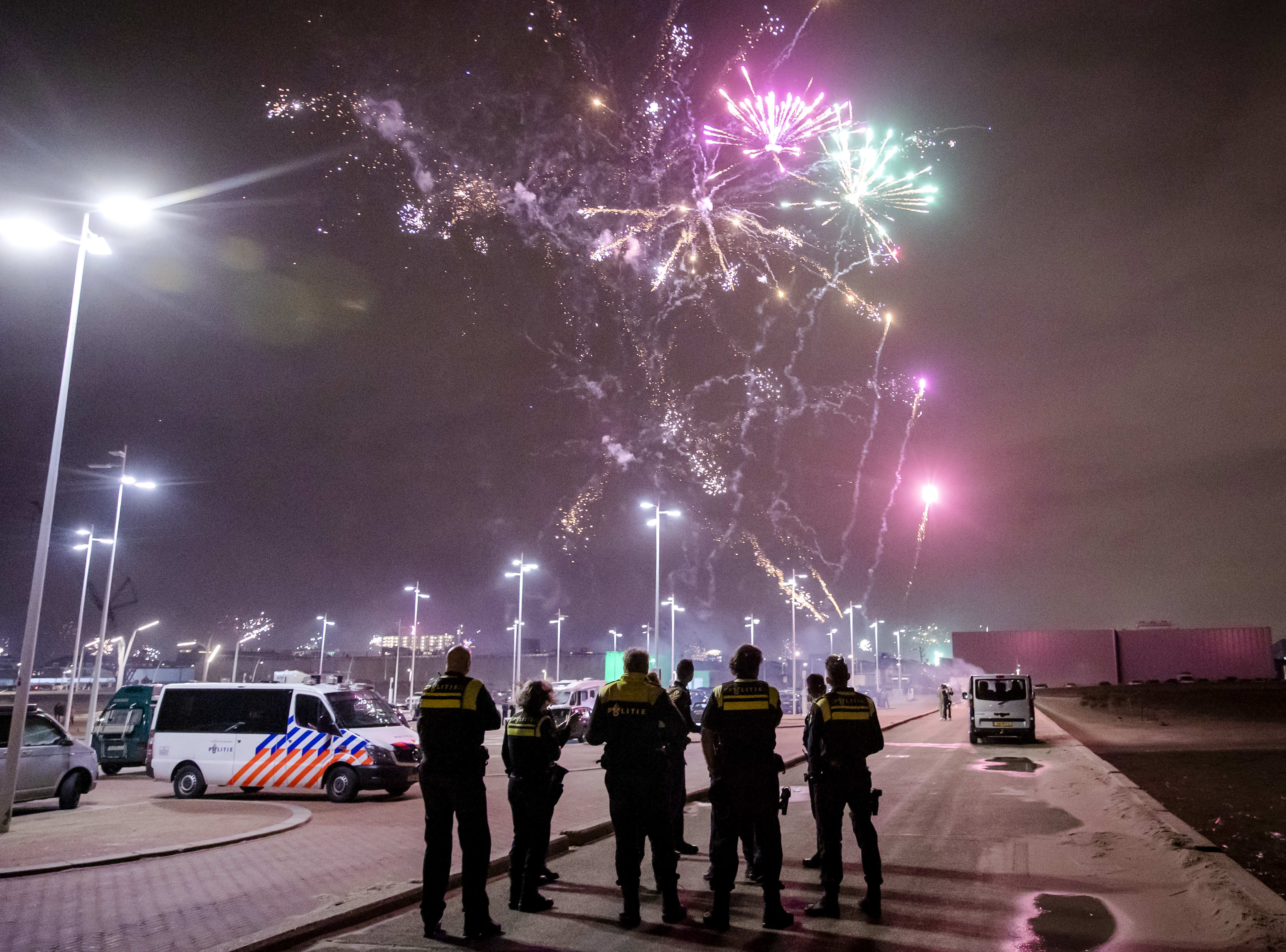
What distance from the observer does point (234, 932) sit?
20.1 ft

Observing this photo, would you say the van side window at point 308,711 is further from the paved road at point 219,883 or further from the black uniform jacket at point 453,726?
the black uniform jacket at point 453,726

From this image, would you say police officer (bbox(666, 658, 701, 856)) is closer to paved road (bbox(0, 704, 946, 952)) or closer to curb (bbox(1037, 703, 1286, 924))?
paved road (bbox(0, 704, 946, 952))

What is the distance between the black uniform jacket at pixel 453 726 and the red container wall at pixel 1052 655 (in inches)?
3127

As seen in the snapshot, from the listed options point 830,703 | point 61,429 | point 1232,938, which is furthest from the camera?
point 61,429

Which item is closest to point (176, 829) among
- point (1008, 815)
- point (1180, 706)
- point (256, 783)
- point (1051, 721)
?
point (256, 783)

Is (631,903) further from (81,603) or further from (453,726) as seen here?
(81,603)

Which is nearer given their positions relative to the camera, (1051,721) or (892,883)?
(892,883)

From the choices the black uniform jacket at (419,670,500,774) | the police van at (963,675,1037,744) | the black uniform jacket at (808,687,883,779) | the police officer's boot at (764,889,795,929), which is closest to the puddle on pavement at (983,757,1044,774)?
the police van at (963,675,1037,744)

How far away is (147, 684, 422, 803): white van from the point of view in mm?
14398

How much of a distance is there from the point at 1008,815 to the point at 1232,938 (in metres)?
6.07

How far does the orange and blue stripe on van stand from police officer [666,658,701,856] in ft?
22.9

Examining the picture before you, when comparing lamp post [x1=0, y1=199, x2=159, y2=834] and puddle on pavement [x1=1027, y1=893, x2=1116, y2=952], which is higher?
lamp post [x1=0, y1=199, x2=159, y2=834]

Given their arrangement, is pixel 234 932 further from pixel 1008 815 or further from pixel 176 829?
pixel 1008 815

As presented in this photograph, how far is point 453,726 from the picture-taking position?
6.33 m
